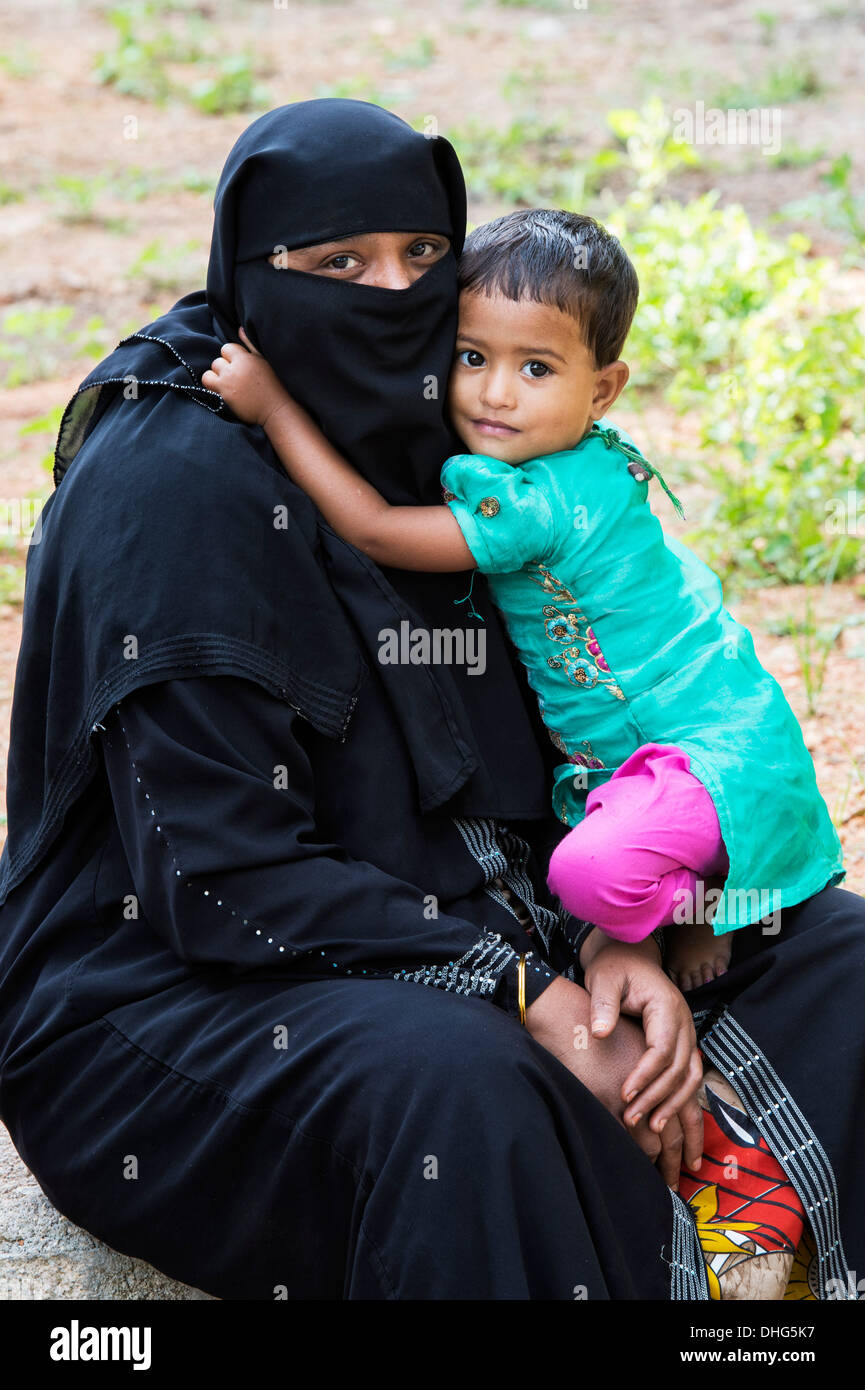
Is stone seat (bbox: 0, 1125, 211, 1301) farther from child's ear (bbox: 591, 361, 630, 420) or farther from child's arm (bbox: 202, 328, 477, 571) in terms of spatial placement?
child's ear (bbox: 591, 361, 630, 420)

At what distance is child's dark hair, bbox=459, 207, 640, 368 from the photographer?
2262 mm

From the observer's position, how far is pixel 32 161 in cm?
893

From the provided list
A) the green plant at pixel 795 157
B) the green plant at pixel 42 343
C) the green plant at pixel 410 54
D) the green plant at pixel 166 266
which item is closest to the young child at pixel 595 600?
the green plant at pixel 42 343

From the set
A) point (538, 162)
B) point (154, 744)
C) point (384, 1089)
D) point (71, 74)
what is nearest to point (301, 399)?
point (154, 744)

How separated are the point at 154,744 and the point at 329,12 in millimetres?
10434

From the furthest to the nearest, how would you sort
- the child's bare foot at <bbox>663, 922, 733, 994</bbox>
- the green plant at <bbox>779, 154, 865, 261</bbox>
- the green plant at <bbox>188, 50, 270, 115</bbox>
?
the green plant at <bbox>188, 50, 270, 115</bbox> < the green plant at <bbox>779, 154, 865, 261</bbox> < the child's bare foot at <bbox>663, 922, 733, 994</bbox>

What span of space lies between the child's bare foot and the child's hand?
0.99 metres

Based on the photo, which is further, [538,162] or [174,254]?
[538,162]

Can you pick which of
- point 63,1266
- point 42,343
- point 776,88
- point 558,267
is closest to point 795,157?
point 776,88

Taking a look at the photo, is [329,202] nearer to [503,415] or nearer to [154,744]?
[503,415]

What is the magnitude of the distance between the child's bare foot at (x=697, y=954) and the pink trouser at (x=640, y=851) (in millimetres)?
164

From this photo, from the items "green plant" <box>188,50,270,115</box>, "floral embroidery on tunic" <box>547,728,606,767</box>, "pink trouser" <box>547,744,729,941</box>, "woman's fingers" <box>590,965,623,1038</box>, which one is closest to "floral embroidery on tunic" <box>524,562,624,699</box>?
"floral embroidery on tunic" <box>547,728,606,767</box>

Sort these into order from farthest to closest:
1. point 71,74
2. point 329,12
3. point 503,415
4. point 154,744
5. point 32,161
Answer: point 329,12 → point 71,74 → point 32,161 → point 503,415 → point 154,744

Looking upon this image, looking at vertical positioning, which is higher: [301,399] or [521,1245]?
[301,399]
